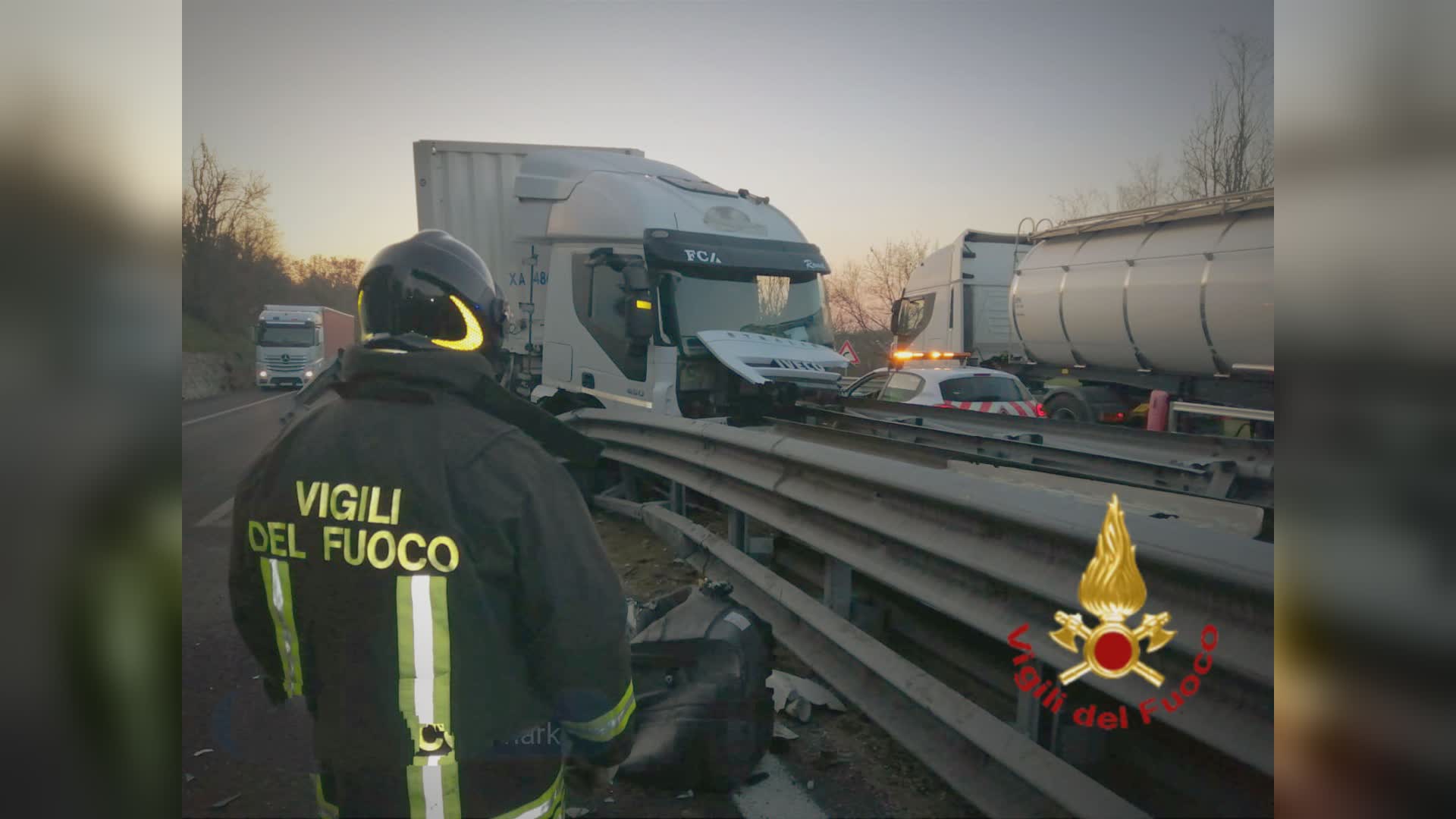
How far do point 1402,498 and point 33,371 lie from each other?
4.25ft

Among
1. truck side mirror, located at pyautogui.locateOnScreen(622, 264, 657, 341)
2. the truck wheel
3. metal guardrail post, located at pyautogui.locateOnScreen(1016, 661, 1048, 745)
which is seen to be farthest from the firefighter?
the truck wheel

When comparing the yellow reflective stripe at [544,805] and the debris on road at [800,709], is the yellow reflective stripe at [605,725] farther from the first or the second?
the debris on road at [800,709]

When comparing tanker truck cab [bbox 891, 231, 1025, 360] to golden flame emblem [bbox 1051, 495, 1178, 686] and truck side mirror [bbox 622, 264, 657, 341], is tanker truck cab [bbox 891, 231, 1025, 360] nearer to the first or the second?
truck side mirror [bbox 622, 264, 657, 341]

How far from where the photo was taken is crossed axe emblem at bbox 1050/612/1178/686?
136cm

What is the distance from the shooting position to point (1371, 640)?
778mm

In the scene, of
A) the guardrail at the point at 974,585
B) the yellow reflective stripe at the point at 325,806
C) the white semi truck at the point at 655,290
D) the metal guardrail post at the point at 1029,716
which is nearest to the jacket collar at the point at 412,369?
the yellow reflective stripe at the point at 325,806

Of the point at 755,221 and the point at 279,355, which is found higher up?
the point at 755,221

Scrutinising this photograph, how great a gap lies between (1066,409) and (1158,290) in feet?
6.09

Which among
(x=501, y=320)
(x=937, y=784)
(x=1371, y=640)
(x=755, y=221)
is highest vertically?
(x=755, y=221)

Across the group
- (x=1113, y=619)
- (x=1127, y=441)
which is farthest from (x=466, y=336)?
(x=1127, y=441)

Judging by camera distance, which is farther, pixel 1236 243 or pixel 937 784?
pixel 937 784

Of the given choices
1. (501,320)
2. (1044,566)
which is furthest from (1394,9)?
(501,320)

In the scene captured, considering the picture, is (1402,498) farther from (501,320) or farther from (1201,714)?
(501,320)

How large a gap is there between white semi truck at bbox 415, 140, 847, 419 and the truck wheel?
6.22ft
